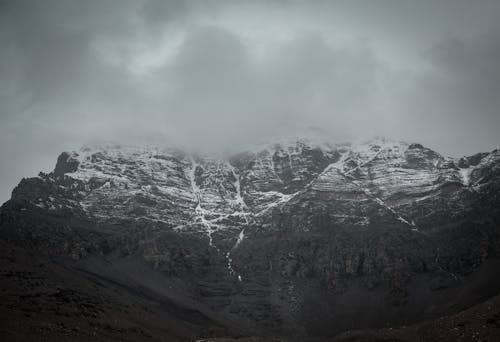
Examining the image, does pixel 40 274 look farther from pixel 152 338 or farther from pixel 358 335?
A: pixel 358 335

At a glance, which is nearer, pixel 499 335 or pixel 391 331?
pixel 499 335

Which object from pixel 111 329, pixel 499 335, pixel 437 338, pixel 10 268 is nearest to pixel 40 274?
pixel 10 268

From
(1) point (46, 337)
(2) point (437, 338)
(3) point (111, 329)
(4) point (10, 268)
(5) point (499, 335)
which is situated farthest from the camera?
(4) point (10, 268)

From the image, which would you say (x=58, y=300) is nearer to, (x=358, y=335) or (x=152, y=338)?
(x=152, y=338)

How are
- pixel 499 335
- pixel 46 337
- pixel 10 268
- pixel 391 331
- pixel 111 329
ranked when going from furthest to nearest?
pixel 10 268 < pixel 391 331 < pixel 111 329 < pixel 46 337 < pixel 499 335

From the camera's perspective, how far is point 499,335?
4599 inches

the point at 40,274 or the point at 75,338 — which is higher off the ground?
the point at 40,274

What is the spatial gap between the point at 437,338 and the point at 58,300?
11624 cm

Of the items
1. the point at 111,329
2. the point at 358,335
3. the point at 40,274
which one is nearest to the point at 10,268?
the point at 40,274

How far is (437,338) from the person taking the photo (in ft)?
449

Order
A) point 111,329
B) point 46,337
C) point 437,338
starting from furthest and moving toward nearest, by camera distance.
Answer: point 111,329, point 437,338, point 46,337

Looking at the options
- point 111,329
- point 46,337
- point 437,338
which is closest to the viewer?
point 46,337

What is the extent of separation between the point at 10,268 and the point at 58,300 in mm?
32662

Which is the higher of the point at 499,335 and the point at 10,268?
the point at 10,268
